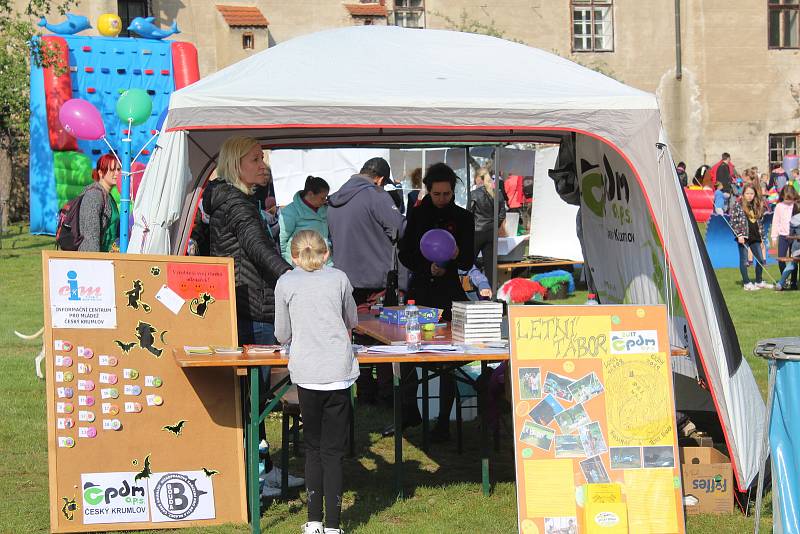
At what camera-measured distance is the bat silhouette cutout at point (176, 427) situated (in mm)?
6039

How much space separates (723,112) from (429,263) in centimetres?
2643

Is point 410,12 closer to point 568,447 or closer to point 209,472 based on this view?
point 209,472

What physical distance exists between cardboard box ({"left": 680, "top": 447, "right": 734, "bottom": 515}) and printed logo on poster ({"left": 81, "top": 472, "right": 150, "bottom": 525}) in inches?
113

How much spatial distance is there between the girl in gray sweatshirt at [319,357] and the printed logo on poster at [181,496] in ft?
2.23

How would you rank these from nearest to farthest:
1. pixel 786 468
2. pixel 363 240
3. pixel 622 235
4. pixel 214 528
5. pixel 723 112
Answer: pixel 786 468 < pixel 214 528 < pixel 622 235 < pixel 363 240 < pixel 723 112

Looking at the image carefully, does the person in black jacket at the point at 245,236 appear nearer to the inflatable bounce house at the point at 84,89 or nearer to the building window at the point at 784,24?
the inflatable bounce house at the point at 84,89

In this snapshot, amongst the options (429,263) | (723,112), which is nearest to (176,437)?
(429,263)

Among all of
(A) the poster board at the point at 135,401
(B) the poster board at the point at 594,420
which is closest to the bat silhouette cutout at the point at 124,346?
(A) the poster board at the point at 135,401

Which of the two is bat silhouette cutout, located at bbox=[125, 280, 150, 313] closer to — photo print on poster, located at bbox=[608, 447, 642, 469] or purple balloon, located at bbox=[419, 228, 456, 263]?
purple balloon, located at bbox=[419, 228, 456, 263]

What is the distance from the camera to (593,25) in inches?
1264

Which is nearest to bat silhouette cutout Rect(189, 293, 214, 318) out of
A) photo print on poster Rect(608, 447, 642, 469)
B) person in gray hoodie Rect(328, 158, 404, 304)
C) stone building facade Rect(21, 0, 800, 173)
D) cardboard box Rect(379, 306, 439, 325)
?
cardboard box Rect(379, 306, 439, 325)

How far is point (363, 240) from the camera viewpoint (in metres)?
9.07

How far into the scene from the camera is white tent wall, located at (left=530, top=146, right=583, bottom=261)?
17.1 metres

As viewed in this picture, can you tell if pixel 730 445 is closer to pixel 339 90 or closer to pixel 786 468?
pixel 786 468
